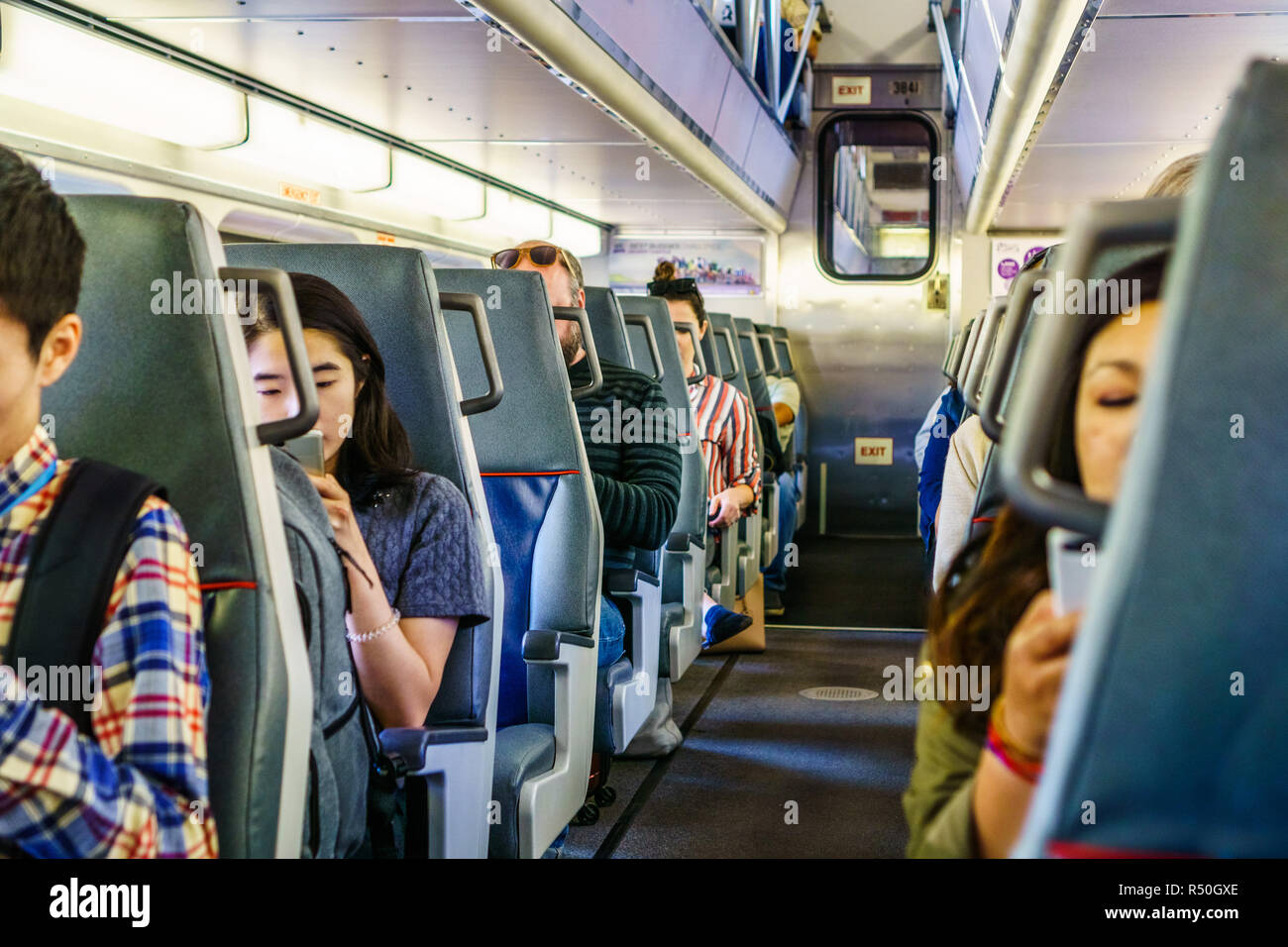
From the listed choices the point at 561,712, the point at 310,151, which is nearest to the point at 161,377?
the point at 561,712

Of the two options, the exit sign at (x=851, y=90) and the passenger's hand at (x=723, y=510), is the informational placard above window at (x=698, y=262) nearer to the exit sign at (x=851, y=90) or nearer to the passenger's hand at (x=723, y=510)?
the exit sign at (x=851, y=90)

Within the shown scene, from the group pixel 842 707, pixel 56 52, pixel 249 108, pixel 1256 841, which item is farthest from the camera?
pixel 842 707

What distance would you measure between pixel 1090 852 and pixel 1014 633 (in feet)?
0.56

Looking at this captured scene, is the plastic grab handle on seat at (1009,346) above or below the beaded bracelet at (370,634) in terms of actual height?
above

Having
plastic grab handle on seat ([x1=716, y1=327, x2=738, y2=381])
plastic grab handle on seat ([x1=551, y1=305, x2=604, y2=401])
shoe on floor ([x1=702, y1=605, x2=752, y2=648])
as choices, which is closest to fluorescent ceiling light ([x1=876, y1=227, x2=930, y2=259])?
plastic grab handle on seat ([x1=716, y1=327, x2=738, y2=381])

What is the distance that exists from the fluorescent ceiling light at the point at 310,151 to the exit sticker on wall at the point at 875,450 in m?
5.88

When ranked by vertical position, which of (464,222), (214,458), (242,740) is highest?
(464,222)

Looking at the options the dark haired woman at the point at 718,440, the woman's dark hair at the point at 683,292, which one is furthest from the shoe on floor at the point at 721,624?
the woman's dark hair at the point at 683,292

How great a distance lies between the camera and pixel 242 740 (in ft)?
4.53

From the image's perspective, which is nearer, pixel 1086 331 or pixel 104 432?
pixel 1086 331

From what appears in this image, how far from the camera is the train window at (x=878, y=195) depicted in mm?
10133

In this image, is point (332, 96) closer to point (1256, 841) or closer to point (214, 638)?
A: point (214, 638)

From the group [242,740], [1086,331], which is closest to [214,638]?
[242,740]

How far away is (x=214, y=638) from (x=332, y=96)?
3323 mm
